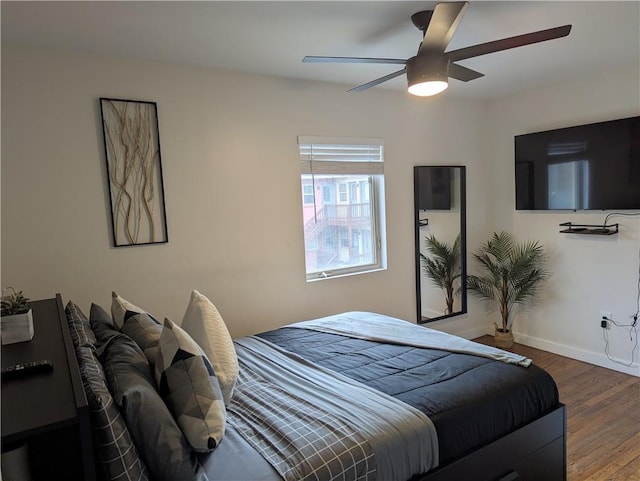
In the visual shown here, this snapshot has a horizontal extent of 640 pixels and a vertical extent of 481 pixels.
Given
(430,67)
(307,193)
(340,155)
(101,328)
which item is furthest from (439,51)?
(101,328)

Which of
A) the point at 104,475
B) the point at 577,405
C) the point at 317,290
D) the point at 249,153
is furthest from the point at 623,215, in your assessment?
the point at 104,475

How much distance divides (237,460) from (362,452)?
407mm

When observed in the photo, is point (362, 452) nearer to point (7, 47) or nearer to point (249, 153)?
point (249, 153)

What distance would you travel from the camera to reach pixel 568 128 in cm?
352

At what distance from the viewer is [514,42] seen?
1859mm

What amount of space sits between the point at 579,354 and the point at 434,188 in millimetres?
1907

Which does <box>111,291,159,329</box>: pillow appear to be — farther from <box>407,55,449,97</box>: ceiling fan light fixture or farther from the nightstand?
<box>407,55,449,97</box>: ceiling fan light fixture

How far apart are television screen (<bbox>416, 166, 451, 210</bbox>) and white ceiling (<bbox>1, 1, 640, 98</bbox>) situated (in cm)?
111

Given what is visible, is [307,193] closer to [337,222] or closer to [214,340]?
[337,222]

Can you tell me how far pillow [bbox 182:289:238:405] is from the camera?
163cm

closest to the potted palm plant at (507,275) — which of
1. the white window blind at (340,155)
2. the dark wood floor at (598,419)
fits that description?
the dark wood floor at (598,419)

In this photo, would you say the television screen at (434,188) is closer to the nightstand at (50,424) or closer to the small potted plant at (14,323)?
the small potted plant at (14,323)

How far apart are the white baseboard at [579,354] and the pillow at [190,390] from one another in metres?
3.43

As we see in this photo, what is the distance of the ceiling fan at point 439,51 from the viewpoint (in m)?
1.77
